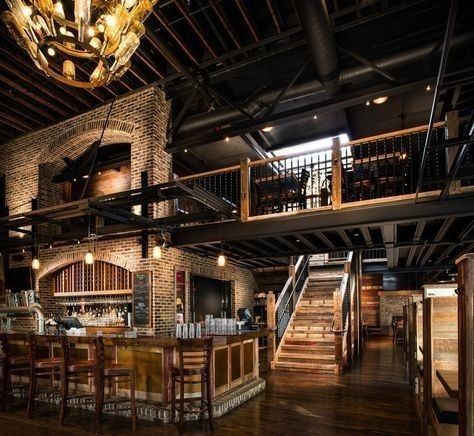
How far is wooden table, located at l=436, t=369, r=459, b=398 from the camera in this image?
2695mm

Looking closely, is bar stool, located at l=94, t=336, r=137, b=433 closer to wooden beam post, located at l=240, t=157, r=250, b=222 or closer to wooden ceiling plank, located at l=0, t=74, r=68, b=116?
wooden beam post, located at l=240, t=157, r=250, b=222

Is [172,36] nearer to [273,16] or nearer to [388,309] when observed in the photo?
[273,16]

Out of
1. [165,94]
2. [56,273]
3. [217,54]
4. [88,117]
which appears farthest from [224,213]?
[56,273]

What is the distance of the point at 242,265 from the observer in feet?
39.9

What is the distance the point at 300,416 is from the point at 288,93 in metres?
5.10

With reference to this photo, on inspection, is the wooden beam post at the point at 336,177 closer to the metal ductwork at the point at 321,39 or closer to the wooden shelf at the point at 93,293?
the metal ductwork at the point at 321,39

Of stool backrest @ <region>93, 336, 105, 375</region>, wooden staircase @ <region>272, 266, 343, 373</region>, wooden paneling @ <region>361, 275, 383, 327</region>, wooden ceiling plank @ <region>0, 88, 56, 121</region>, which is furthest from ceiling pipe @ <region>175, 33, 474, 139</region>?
wooden paneling @ <region>361, 275, 383, 327</region>

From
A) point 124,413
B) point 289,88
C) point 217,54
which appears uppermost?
point 217,54

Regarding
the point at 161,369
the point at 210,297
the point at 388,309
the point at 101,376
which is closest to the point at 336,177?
the point at 161,369

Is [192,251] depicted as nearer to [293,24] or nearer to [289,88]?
[289,88]

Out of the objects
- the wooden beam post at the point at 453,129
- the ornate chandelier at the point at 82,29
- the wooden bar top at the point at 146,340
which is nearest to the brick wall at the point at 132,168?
the wooden bar top at the point at 146,340

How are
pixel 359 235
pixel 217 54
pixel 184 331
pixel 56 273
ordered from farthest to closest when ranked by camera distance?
pixel 56 273 → pixel 359 235 → pixel 217 54 → pixel 184 331

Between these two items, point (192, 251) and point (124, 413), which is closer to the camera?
point (124, 413)

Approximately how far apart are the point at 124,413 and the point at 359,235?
554cm
